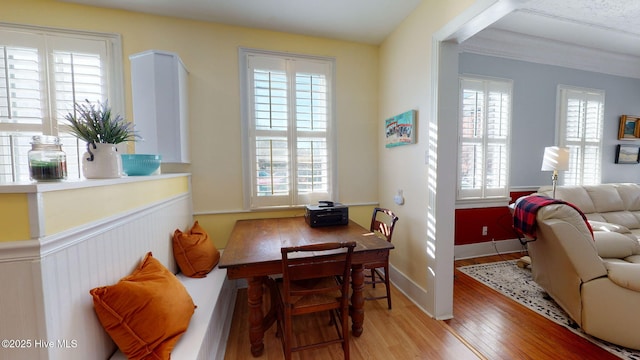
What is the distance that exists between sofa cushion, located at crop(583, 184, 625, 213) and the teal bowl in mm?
5105

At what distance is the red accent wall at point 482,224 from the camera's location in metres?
3.10

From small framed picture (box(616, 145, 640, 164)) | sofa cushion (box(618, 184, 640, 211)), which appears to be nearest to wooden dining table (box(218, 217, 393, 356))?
sofa cushion (box(618, 184, 640, 211))

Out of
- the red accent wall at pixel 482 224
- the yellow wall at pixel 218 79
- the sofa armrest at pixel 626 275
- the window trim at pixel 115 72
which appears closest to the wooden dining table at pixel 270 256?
the yellow wall at pixel 218 79

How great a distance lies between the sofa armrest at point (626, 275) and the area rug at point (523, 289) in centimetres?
48

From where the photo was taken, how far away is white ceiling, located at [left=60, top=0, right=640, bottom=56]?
2.10m

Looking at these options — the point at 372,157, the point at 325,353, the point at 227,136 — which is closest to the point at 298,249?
the point at 325,353

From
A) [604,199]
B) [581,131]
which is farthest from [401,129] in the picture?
[581,131]

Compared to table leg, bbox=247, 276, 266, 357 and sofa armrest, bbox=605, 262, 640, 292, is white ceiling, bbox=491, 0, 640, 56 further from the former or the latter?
table leg, bbox=247, 276, 266, 357

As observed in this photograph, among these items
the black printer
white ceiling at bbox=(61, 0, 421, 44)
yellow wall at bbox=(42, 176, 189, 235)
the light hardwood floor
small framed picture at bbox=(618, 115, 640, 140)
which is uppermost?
white ceiling at bbox=(61, 0, 421, 44)

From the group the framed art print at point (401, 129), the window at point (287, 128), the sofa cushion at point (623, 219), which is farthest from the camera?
the sofa cushion at point (623, 219)

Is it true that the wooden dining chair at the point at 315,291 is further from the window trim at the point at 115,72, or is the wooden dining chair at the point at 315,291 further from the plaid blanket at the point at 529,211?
the window trim at the point at 115,72

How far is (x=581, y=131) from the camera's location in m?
3.56

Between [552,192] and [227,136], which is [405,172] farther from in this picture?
[552,192]

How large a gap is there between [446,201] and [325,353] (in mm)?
1517
